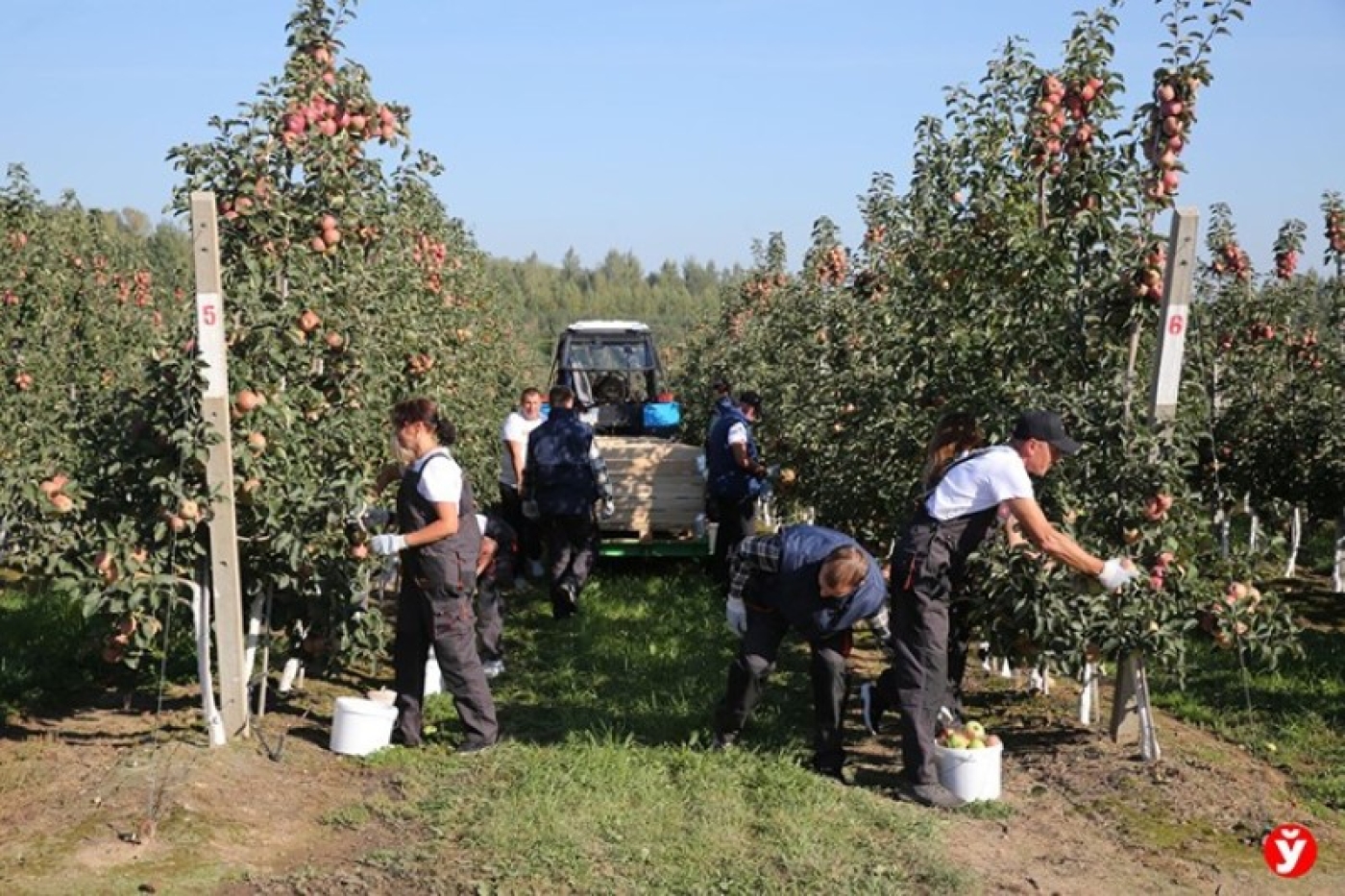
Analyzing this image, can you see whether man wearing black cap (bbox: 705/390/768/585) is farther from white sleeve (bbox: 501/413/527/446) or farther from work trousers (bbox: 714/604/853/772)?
work trousers (bbox: 714/604/853/772)

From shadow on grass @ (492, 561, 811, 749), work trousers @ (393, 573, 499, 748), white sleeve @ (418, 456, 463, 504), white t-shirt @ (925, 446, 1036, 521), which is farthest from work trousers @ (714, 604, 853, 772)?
white sleeve @ (418, 456, 463, 504)

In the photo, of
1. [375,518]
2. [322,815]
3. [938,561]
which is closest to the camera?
[322,815]

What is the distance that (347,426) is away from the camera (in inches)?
282

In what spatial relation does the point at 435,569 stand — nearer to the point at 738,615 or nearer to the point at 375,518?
the point at 375,518

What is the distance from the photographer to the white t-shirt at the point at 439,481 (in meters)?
6.21

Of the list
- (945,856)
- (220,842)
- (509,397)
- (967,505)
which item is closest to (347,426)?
(220,842)

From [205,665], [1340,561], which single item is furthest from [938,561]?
[1340,561]

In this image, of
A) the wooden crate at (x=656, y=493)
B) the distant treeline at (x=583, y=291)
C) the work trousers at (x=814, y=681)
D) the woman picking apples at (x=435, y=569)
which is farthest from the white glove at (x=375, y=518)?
the distant treeline at (x=583, y=291)

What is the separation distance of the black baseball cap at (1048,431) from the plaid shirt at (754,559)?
4.09ft

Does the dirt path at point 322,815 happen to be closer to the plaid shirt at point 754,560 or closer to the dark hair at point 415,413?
the plaid shirt at point 754,560

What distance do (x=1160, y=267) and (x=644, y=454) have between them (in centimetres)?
639

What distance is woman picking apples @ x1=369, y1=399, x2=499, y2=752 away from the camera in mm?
6223

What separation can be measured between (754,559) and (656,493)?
19.8 feet

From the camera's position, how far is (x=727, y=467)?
1091cm
